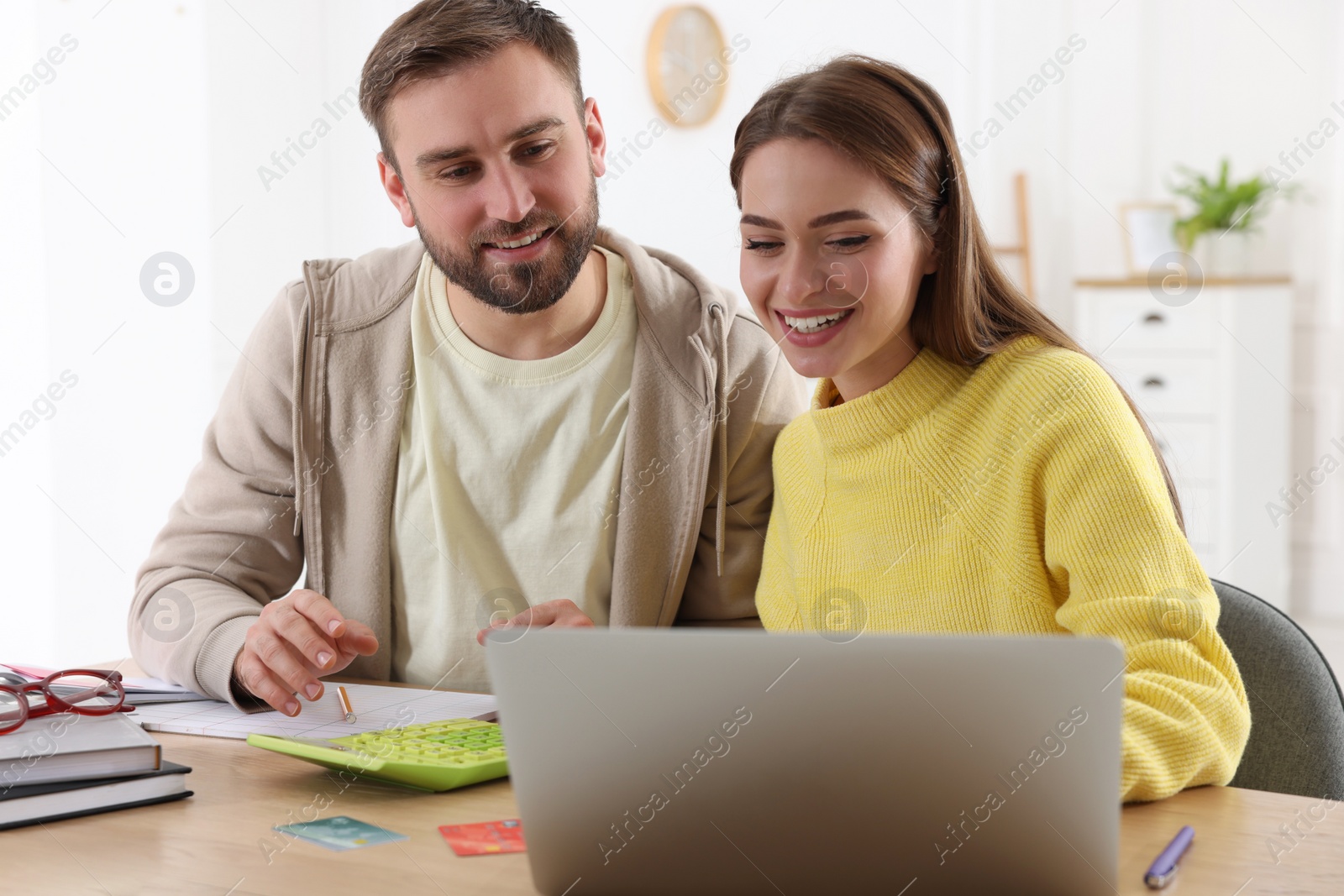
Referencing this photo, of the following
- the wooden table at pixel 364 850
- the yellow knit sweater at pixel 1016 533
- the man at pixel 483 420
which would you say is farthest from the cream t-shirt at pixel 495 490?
the wooden table at pixel 364 850

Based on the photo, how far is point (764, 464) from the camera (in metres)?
1.47

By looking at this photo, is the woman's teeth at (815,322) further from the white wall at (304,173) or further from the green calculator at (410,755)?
the white wall at (304,173)

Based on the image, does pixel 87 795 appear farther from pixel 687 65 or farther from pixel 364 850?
pixel 687 65

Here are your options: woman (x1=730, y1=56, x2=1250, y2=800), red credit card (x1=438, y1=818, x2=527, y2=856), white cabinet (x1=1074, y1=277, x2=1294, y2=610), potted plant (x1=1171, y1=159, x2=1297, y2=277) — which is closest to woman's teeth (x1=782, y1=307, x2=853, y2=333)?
woman (x1=730, y1=56, x2=1250, y2=800)

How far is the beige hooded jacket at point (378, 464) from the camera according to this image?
142 cm

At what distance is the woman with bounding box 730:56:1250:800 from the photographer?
106 centimetres

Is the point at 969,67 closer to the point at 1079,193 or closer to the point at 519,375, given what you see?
the point at 1079,193

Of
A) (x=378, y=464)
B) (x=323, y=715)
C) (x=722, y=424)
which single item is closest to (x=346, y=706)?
(x=323, y=715)

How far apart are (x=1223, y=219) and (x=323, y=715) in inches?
144

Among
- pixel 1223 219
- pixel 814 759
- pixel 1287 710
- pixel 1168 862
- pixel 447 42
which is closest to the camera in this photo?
pixel 814 759

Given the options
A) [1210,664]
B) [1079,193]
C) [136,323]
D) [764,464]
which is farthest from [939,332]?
[1079,193]

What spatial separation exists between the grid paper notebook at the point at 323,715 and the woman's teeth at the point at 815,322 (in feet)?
1.55

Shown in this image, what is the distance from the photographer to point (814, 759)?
2.03 feet

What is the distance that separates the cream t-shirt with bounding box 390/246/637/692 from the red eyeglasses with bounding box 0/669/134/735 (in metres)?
0.42
